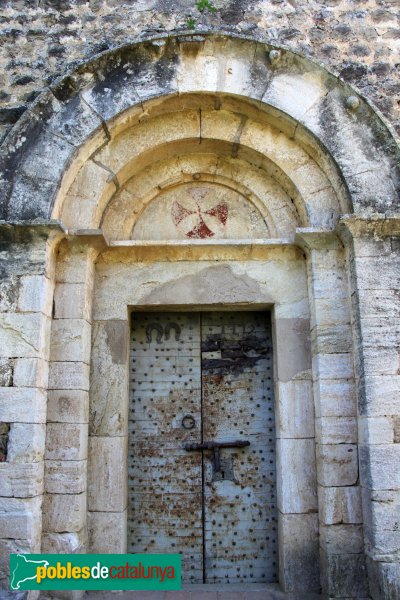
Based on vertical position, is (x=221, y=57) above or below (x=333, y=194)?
above

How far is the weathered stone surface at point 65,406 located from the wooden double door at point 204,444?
634mm

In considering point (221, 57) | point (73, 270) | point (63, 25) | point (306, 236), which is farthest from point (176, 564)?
point (63, 25)

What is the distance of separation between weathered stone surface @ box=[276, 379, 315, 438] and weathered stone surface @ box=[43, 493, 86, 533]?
1.58 meters

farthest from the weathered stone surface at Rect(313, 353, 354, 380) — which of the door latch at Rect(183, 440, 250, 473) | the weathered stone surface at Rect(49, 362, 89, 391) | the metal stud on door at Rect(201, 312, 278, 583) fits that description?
the weathered stone surface at Rect(49, 362, 89, 391)

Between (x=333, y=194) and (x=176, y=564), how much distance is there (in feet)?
9.93

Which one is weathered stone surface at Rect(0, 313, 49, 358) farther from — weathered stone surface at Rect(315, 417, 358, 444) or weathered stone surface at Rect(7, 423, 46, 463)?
weathered stone surface at Rect(315, 417, 358, 444)

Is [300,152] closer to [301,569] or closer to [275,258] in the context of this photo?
[275,258]

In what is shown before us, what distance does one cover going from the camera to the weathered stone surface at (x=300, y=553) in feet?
13.0

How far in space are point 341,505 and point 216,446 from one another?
41.8 inches

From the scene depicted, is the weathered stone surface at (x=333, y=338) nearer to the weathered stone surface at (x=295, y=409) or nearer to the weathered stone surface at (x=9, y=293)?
the weathered stone surface at (x=295, y=409)

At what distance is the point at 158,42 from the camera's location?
429 centimetres

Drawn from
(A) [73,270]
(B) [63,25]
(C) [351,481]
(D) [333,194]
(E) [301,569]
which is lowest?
(E) [301,569]

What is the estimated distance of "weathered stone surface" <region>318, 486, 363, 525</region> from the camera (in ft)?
12.5

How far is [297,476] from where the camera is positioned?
411 centimetres
